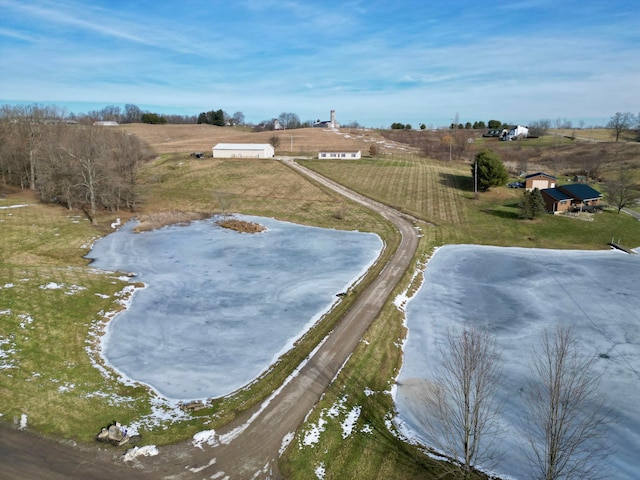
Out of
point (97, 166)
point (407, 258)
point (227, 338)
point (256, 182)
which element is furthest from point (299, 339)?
point (256, 182)

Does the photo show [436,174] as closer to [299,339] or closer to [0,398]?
[299,339]

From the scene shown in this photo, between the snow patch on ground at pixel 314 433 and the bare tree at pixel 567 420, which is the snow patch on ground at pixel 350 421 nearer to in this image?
Answer: the snow patch on ground at pixel 314 433

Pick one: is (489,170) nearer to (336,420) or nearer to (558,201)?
(558,201)

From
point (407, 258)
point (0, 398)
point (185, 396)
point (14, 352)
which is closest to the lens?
point (0, 398)

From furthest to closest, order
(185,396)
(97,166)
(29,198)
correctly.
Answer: (29,198) → (97,166) → (185,396)

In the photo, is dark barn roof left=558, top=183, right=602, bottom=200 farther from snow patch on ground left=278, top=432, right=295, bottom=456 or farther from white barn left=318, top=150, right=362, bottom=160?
snow patch on ground left=278, top=432, right=295, bottom=456

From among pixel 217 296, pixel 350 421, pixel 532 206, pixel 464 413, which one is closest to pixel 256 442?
pixel 350 421
